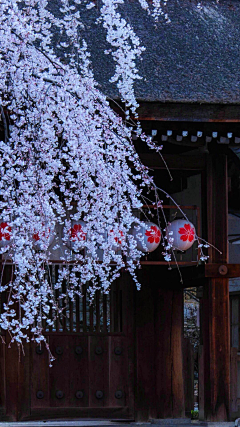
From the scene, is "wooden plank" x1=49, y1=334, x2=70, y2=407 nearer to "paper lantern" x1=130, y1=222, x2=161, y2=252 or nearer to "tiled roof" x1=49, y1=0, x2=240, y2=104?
"paper lantern" x1=130, y1=222, x2=161, y2=252

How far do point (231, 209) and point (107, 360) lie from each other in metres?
2.80

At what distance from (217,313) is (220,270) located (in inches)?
15.6

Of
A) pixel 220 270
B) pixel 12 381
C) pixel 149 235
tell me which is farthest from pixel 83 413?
pixel 220 270

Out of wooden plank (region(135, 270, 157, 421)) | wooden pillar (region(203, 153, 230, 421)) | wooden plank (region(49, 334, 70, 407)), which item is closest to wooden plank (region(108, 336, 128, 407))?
wooden plank (region(135, 270, 157, 421))

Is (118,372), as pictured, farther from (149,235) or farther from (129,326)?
(149,235)

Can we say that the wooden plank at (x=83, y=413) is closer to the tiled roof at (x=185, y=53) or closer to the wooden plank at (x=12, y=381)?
the wooden plank at (x=12, y=381)

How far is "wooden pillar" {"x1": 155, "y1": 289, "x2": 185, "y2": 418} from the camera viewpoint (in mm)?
7875

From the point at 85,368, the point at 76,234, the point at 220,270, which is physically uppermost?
the point at 76,234

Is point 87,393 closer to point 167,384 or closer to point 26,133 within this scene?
point 167,384

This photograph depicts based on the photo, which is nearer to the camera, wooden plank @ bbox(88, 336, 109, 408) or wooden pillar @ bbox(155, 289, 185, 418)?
wooden plank @ bbox(88, 336, 109, 408)

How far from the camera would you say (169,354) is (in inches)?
313

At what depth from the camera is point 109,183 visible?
16.3ft

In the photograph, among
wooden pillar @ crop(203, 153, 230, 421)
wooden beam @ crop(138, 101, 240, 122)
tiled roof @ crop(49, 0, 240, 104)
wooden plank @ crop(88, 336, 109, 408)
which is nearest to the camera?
wooden beam @ crop(138, 101, 240, 122)

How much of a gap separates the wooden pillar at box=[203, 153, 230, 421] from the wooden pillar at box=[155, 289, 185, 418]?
1.06 m
